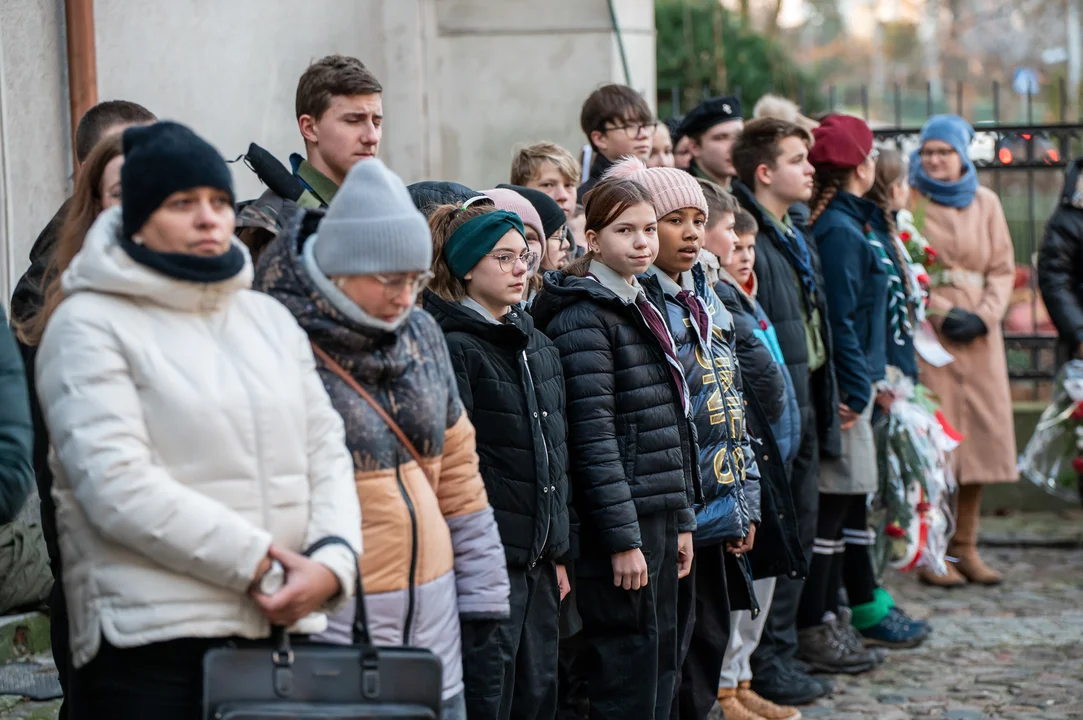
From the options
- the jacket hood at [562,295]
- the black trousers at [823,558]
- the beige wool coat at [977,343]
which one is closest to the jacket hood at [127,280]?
the jacket hood at [562,295]

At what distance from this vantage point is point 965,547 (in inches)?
348

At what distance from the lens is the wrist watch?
302cm

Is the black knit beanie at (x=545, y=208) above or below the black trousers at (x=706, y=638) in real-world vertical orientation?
above

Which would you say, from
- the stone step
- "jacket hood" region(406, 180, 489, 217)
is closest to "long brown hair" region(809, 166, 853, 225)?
"jacket hood" region(406, 180, 489, 217)

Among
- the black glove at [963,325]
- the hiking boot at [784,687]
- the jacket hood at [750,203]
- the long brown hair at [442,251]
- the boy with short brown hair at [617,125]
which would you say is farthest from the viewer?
the black glove at [963,325]

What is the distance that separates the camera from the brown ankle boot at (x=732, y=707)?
603 centimetres

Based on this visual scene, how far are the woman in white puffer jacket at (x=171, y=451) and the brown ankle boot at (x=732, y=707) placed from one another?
3198mm

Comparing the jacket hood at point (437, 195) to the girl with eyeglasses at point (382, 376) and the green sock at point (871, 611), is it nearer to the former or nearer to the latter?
the girl with eyeglasses at point (382, 376)

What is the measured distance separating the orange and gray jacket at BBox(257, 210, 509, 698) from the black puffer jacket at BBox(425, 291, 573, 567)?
1.87 feet

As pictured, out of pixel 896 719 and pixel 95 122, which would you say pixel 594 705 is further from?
pixel 95 122

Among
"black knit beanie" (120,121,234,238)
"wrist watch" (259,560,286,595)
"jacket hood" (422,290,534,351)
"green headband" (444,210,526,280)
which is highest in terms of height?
"black knit beanie" (120,121,234,238)

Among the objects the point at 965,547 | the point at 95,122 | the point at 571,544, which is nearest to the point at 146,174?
the point at 95,122

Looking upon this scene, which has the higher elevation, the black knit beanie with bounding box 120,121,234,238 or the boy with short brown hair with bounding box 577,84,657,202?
the boy with short brown hair with bounding box 577,84,657,202

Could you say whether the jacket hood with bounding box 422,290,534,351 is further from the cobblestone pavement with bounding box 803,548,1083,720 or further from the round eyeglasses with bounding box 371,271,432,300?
the cobblestone pavement with bounding box 803,548,1083,720
